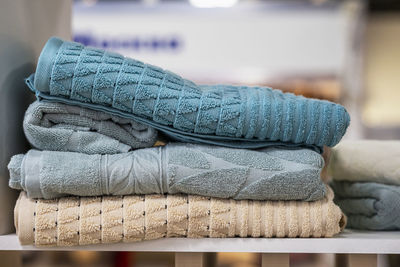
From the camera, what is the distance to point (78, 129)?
2.06 feet

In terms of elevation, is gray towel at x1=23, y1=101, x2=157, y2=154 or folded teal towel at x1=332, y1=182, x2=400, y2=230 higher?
gray towel at x1=23, y1=101, x2=157, y2=154

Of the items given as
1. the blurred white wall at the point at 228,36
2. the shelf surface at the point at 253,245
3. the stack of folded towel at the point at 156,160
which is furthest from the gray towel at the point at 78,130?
the blurred white wall at the point at 228,36

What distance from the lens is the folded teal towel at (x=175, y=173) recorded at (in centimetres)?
59

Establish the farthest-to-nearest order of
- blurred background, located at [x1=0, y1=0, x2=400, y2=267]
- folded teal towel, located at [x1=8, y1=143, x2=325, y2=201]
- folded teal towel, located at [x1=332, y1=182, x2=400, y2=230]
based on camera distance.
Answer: blurred background, located at [x1=0, y1=0, x2=400, y2=267] → folded teal towel, located at [x1=332, y1=182, x2=400, y2=230] → folded teal towel, located at [x1=8, y1=143, x2=325, y2=201]

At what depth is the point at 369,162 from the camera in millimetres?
716

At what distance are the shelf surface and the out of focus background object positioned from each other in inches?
3.8

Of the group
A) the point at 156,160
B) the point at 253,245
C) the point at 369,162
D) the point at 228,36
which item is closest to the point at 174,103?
the point at 156,160

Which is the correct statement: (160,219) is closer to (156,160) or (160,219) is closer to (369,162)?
(156,160)

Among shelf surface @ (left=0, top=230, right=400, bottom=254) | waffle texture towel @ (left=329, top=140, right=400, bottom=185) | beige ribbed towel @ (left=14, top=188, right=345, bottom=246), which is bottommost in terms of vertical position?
shelf surface @ (left=0, top=230, right=400, bottom=254)

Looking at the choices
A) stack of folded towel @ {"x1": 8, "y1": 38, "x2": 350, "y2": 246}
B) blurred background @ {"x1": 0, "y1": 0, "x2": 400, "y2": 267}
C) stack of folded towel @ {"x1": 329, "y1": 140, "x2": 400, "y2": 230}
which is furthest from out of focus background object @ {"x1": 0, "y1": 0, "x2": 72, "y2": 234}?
blurred background @ {"x1": 0, "y1": 0, "x2": 400, "y2": 267}

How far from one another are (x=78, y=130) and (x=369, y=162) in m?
→ 0.50

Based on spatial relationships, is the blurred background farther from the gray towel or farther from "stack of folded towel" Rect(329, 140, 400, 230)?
the gray towel

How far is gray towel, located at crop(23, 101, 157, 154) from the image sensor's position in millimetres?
613

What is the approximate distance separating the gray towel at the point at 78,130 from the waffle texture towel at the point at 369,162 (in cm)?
35
